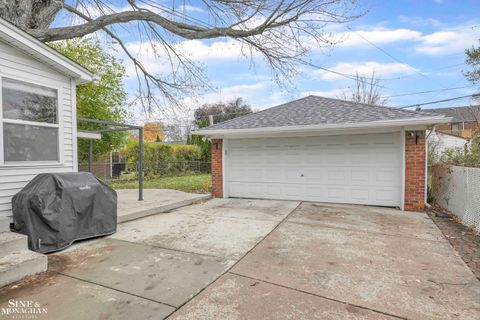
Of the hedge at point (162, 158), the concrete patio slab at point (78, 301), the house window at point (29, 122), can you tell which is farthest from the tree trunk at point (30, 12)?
the hedge at point (162, 158)

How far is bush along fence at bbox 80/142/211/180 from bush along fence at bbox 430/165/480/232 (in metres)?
13.2

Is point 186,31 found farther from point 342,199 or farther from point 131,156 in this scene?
point 131,156

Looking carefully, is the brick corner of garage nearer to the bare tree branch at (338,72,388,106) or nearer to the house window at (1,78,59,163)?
the house window at (1,78,59,163)

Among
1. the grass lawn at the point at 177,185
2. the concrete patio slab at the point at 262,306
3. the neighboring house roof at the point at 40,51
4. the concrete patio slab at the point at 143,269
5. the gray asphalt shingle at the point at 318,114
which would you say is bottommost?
the concrete patio slab at the point at 262,306

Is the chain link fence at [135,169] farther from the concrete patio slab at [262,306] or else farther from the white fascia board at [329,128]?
the concrete patio slab at [262,306]

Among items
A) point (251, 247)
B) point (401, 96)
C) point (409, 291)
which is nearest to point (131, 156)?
point (251, 247)

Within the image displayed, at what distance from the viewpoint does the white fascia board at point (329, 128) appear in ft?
20.9

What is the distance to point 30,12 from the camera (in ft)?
23.5

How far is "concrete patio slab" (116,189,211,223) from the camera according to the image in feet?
20.0

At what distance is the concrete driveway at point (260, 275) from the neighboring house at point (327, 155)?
6.38ft

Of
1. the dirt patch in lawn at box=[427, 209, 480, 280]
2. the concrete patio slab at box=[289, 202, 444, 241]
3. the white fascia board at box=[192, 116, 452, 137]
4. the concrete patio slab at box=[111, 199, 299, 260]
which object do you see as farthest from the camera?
the white fascia board at box=[192, 116, 452, 137]

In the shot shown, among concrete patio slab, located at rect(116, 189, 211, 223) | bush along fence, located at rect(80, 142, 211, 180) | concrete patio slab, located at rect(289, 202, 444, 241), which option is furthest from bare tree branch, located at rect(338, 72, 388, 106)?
concrete patio slab, located at rect(116, 189, 211, 223)

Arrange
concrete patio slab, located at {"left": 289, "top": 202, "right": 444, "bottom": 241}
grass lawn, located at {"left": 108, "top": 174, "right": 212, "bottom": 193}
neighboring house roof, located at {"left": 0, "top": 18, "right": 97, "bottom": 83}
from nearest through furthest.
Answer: neighboring house roof, located at {"left": 0, "top": 18, "right": 97, "bottom": 83}, concrete patio slab, located at {"left": 289, "top": 202, "right": 444, "bottom": 241}, grass lawn, located at {"left": 108, "top": 174, "right": 212, "bottom": 193}

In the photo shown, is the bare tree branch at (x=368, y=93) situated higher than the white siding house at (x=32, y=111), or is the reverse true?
→ the bare tree branch at (x=368, y=93)
